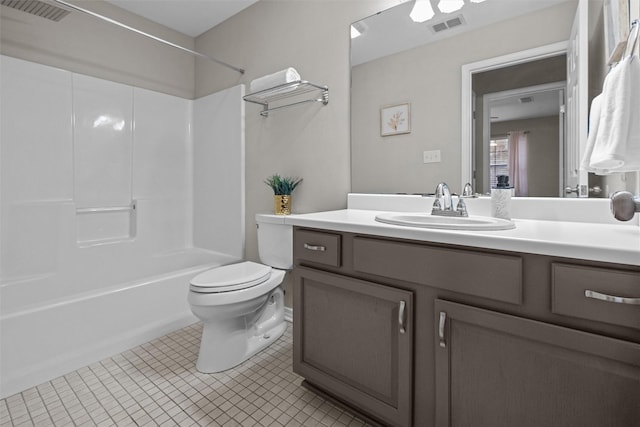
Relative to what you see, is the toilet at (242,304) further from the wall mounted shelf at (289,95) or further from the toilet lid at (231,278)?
the wall mounted shelf at (289,95)

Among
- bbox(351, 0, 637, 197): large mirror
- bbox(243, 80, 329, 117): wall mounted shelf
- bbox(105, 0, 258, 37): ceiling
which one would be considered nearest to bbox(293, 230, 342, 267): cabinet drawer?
bbox(351, 0, 637, 197): large mirror

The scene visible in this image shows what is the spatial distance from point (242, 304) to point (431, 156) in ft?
4.19

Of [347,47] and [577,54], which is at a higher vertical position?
[347,47]

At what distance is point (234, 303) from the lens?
1.68 meters

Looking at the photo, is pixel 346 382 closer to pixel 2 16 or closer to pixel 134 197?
pixel 134 197

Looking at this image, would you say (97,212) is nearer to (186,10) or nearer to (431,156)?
(186,10)

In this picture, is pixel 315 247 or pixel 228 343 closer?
pixel 315 247

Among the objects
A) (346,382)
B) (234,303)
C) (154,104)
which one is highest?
(154,104)

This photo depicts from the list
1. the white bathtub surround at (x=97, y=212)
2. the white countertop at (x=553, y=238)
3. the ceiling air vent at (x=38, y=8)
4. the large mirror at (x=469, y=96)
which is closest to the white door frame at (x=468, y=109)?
the large mirror at (x=469, y=96)

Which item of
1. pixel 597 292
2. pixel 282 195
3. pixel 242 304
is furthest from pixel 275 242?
pixel 597 292

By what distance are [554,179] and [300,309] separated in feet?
4.13

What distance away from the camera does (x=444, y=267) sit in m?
1.02

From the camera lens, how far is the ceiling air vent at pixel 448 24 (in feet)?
5.16

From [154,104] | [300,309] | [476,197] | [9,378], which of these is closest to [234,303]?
[300,309]
